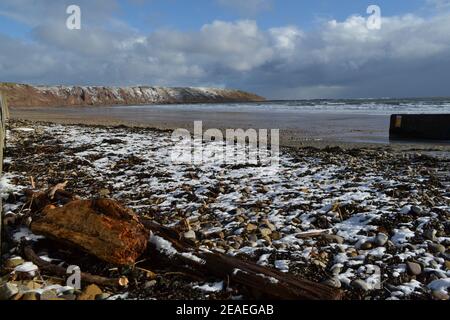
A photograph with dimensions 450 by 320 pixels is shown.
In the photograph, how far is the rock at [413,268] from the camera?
339cm

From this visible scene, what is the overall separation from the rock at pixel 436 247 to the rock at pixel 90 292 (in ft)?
10.7

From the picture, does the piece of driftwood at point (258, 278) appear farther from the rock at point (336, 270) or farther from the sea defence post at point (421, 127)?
the sea defence post at point (421, 127)

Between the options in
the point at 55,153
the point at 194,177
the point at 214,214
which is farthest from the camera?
the point at 55,153

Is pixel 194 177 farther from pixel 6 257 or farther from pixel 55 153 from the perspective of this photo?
pixel 55 153

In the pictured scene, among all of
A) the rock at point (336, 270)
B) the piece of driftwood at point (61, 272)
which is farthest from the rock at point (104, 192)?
the rock at point (336, 270)

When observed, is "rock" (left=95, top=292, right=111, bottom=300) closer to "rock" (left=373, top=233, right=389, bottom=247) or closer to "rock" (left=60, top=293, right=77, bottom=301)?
"rock" (left=60, top=293, right=77, bottom=301)

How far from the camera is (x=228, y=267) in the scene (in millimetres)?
3285

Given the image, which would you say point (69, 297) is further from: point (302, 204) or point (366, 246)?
point (302, 204)

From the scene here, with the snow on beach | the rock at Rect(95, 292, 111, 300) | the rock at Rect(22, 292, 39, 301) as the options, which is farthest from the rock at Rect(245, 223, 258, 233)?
the rock at Rect(22, 292, 39, 301)

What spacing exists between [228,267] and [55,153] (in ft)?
23.1

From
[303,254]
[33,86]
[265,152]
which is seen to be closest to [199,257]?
[303,254]

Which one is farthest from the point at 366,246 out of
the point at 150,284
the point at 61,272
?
the point at 61,272

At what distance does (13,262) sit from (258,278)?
7.68 ft

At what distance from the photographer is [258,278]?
3098mm
